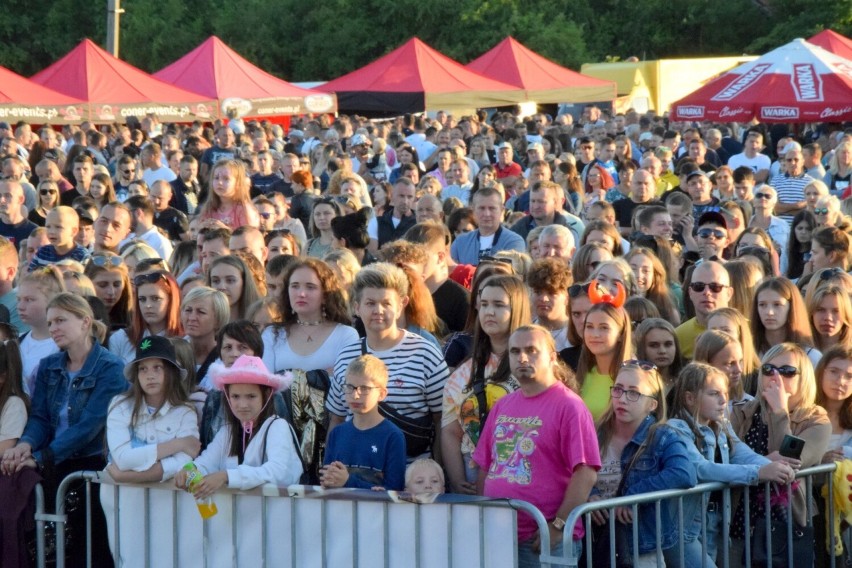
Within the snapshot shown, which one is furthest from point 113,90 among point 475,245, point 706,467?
point 706,467

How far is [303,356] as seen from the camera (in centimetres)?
693

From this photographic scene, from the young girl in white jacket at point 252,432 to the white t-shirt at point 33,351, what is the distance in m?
1.56

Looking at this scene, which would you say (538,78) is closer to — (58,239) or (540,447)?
(58,239)

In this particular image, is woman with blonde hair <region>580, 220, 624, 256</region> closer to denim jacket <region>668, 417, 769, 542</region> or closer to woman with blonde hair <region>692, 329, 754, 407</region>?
woman with blonde hair <region>692, 329, 754, 407</region>

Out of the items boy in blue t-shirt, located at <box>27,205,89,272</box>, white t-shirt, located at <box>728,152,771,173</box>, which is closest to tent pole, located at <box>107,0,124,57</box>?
white t-shirt, located at <box>728,152,771,173</box>

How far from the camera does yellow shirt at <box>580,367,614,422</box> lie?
637 cm

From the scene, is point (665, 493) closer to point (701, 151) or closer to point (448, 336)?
point (448, 336)

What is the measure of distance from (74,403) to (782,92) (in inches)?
583

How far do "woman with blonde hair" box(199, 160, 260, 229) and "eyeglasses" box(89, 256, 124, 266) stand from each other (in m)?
2.61

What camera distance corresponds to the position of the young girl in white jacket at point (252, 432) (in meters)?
6.01

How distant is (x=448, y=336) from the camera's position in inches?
296

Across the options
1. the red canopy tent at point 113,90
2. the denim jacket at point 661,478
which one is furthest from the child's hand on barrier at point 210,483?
the red canopy tent at point 113,90

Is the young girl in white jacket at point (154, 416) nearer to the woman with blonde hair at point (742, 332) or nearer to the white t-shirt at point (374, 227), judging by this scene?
the woman with blonde hair at point (742, 332)

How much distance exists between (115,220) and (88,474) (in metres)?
4.53
